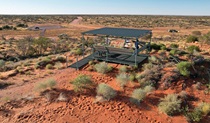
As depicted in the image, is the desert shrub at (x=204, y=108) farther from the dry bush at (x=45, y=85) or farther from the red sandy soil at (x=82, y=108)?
the dry bush at (x=45, y=85)

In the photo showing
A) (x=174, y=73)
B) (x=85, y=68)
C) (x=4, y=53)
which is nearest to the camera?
(x=174, y=73)

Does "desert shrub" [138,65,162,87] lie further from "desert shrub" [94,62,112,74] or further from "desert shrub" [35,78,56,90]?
"desert shrub" [35,78,56,90]

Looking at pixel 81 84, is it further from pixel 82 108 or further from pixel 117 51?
pixel 117 51

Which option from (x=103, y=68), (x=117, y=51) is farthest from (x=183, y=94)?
(x=117, y=51)

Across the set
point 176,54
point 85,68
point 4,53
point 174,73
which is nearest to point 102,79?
point 85,68

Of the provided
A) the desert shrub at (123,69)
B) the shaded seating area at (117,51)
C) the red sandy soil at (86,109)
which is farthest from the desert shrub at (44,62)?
the desert shrub at (123,69)

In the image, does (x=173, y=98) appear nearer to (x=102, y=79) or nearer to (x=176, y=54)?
(x=102, y=79)

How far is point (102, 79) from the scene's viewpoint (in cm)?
1115

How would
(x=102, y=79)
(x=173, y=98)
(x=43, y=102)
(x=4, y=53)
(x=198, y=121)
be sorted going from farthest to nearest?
(x=4, y=53) → (x=102, y=79) → (x=43, y=102) → (x=173, y=98) → (x=198, y=121)

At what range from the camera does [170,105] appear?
8.22 m

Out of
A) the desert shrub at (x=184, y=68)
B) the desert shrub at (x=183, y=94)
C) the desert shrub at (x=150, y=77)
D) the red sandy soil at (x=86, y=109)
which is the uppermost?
the desert shrub at (x=184, y=68)

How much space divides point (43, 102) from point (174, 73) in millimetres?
6825

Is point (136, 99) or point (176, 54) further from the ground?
point (176, 54)

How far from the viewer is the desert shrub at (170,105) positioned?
8203 millimetres
